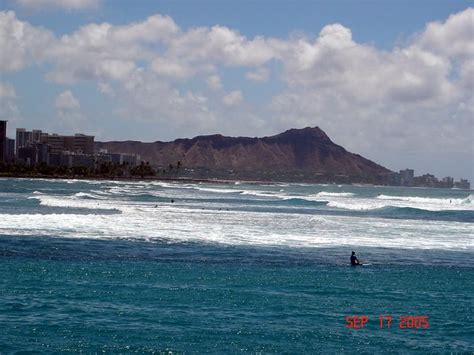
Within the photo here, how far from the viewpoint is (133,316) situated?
1695cm

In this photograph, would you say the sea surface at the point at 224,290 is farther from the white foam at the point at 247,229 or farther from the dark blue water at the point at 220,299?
the white foam at the point at 247,229

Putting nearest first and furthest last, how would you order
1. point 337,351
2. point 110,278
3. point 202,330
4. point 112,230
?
point 337,351 < point 202,330 < point 110,278 < point 112,230

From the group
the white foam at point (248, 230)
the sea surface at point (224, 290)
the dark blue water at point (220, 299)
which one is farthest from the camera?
the white foam at point (248, 230)

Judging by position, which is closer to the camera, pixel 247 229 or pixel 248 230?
pixel 248 230

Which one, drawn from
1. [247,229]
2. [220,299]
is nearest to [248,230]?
[247,229]

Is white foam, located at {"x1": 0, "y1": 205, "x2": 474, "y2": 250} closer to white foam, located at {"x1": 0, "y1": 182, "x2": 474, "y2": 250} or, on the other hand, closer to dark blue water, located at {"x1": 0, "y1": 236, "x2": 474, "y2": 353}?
white foam, located at {"x1": 0, "y1": 182, "x2": 474, "y2": 250}

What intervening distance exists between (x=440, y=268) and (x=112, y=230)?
699 inches

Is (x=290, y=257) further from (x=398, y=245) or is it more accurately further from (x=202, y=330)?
(x=202, y=330)

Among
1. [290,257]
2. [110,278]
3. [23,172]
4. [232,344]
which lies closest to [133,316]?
[232,344]
